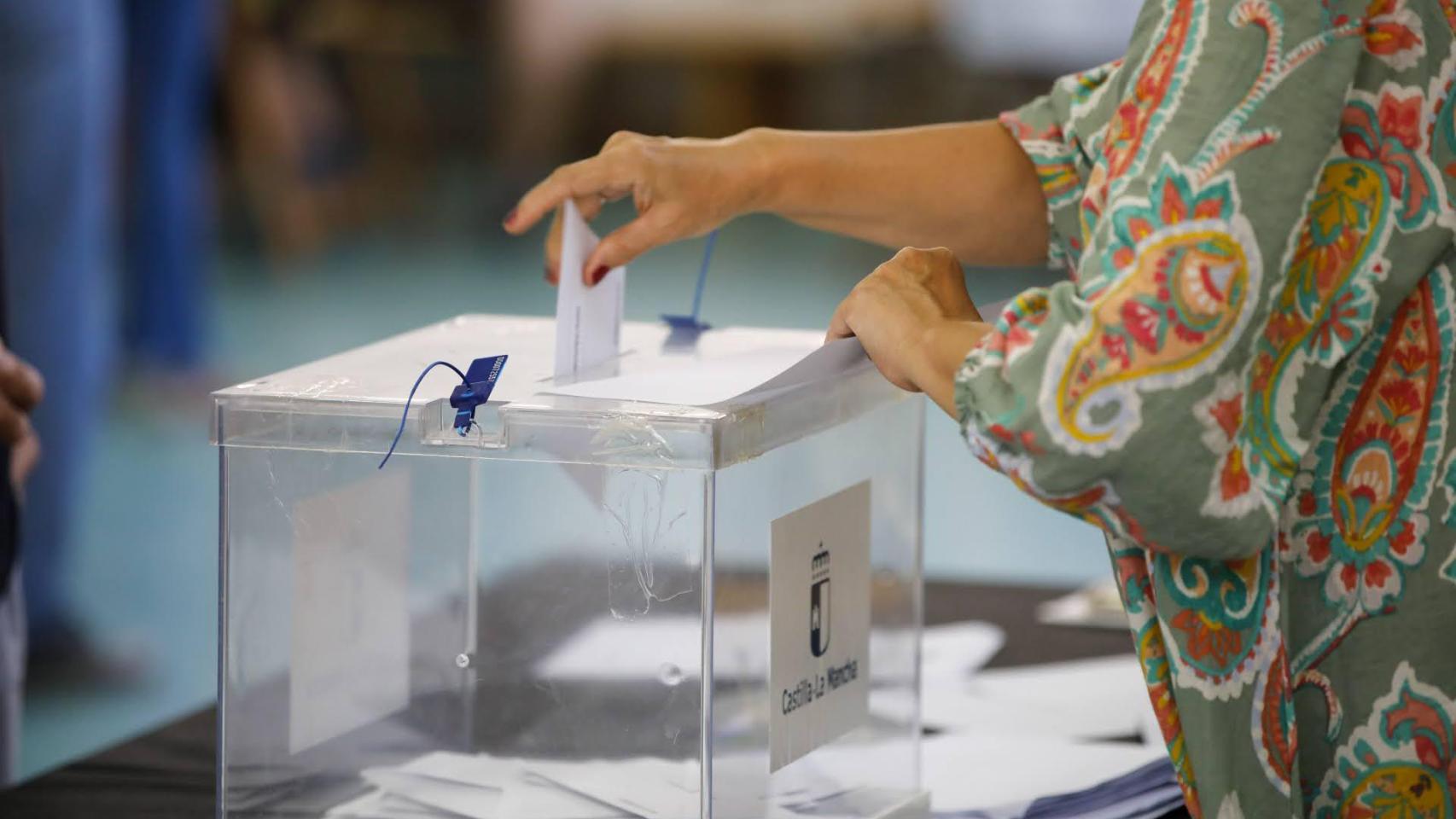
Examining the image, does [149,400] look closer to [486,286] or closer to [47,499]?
[486,286]

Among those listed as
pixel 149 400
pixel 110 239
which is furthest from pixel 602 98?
pixel 149 400

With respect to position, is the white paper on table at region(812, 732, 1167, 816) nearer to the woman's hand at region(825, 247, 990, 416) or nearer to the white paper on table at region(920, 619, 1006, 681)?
the white paper on table at region(920, 619, 1006, 681)

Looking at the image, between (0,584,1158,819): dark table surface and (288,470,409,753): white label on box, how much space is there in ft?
0.44

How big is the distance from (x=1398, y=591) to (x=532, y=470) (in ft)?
1.42

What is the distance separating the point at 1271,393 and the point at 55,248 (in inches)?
85.7

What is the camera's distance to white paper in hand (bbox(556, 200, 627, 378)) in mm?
1051

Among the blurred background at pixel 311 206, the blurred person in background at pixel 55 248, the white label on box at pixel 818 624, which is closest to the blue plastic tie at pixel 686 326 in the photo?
the white label on box at pixel 818 624

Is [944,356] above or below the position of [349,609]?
above

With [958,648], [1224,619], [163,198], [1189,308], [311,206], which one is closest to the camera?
[1189,308]

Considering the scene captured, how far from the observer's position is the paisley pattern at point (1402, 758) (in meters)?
0.89

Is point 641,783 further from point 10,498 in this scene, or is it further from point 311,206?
point 311,206

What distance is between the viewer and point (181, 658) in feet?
9.15

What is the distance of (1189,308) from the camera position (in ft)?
2.49

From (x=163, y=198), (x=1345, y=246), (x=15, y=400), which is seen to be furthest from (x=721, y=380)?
(x=163, y=198)
